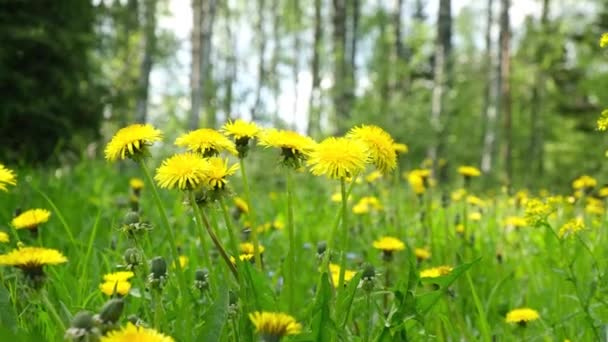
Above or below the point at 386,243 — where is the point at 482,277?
below

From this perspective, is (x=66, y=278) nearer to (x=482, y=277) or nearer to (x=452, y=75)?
(x=482, y=277)

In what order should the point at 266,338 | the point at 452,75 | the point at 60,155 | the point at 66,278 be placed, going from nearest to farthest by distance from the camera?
the point at 266,338
the point at 66,278
the point at 60,155
the point at 452,75

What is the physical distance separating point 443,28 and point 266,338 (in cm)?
833

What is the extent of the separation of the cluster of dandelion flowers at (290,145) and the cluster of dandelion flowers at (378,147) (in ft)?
0.28

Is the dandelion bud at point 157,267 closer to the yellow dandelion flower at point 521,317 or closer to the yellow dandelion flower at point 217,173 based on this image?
the yellow dandelion flower at point 217,173

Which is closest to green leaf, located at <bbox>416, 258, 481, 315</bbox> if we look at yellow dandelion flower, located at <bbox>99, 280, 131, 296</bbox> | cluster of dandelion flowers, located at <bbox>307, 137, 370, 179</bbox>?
cluster of dandelion flowers, located at <bbox>307, 137, 370, 179</bbox>

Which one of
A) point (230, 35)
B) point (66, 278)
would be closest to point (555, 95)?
point (230, 35)

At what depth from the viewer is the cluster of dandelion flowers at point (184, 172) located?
89 centimetres

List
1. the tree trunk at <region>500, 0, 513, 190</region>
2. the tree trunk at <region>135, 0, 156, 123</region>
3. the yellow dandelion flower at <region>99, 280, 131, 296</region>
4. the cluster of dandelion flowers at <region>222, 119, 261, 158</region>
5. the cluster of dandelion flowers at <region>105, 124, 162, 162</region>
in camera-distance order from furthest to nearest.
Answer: the tree trunk at <region>500, 0, 513, 190</region>, the tree trunk at <region>135, 0, 156, 123</region>, the yellow dandelion flower at <region>99, 280, 131, 296</region>, the cluster of dandelion flowers at <region>222, 119, 261, 158</region>, the cluster of dandelion flowers at <region>105, 124, 162, 162</region>

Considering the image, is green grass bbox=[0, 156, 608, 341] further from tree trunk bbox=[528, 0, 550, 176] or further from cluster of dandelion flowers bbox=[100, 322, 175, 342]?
tree trunk bbox=[528, 0, 550, 176]

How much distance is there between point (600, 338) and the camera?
1121 mm

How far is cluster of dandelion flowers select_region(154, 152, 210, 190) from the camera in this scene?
0.89 meters

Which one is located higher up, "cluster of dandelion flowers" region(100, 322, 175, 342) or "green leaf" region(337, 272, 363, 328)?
"cluster of dandelion flowers" region(100, 322, 175, 342)

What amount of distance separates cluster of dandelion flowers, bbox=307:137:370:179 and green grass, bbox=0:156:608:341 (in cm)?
9
